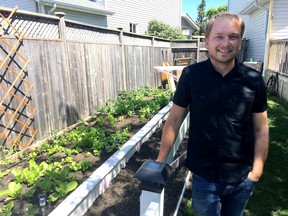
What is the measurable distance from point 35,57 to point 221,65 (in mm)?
3955

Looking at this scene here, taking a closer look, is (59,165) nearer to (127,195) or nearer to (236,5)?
(127,195)

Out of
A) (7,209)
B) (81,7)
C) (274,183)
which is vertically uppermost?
(81,7)

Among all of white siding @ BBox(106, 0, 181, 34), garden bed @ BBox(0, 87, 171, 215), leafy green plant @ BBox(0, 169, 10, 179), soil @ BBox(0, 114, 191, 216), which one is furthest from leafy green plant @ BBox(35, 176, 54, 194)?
white siding @ BBox(106, 0, 181, 34)

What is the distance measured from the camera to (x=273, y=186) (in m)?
3.71

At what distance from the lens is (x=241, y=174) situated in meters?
1.73

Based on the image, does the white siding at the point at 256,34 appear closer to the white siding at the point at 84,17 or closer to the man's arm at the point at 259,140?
the white siding at the point at 84,17

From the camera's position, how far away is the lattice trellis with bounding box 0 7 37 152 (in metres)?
4.09

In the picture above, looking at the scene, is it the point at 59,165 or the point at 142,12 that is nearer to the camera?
the point at 59,165

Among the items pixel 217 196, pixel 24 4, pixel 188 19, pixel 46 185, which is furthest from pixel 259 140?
pixel 188 19

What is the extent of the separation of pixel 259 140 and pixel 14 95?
12.8 feet

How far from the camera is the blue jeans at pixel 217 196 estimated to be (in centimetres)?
174

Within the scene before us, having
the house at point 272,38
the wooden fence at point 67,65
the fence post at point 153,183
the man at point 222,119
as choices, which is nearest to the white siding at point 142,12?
the house at point 272,38

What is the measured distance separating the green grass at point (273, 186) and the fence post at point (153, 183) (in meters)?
1.75

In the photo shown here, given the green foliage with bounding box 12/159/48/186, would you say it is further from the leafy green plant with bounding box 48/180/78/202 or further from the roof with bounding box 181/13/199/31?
the roof with bounding box 181/13/199/31
